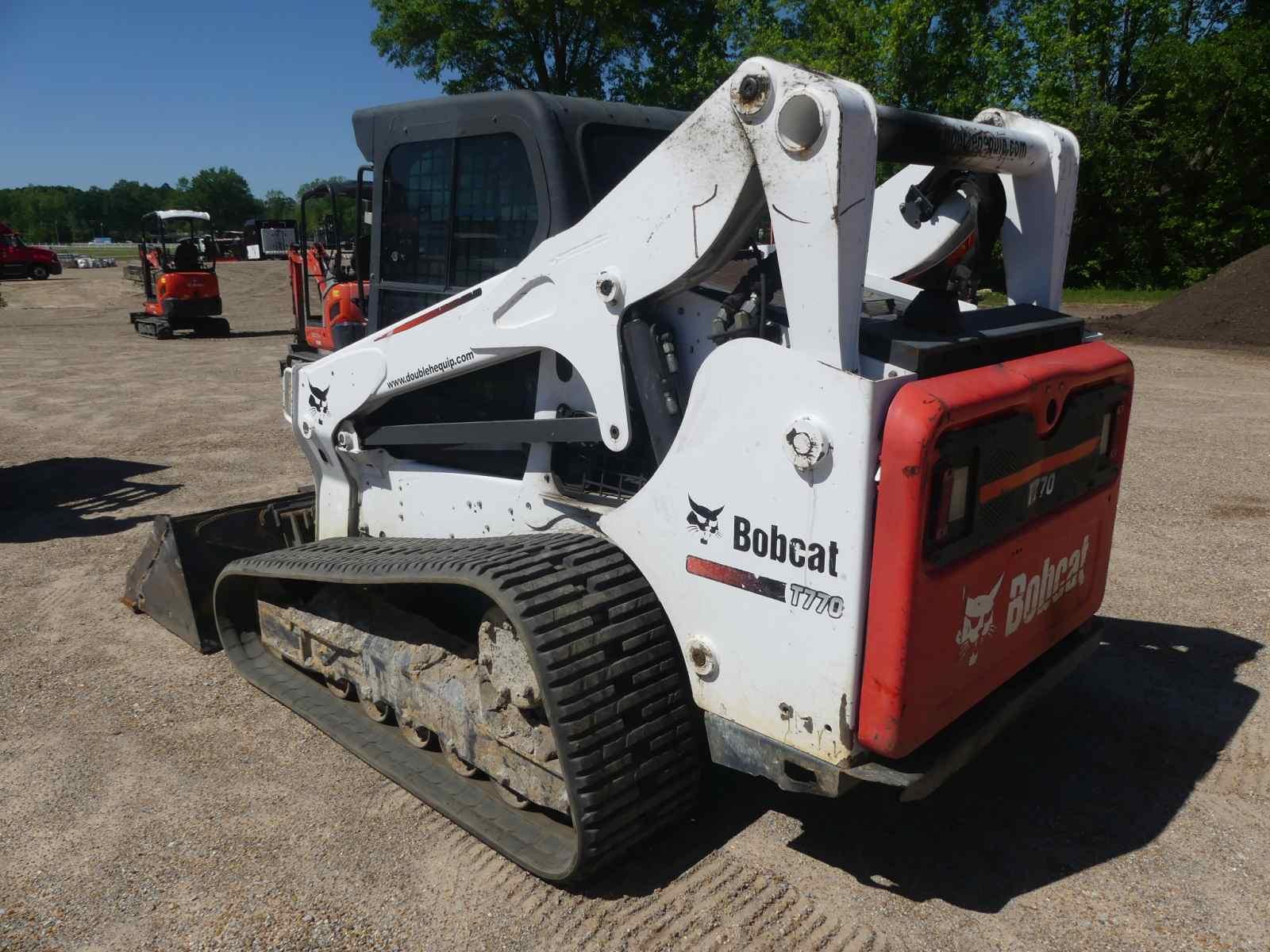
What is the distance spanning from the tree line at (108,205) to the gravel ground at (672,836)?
366 feet

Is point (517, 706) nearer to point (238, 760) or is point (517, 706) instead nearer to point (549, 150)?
point (238, 760)

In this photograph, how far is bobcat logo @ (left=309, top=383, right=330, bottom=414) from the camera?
14.1ft

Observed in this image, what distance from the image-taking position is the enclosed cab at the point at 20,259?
33312 mm

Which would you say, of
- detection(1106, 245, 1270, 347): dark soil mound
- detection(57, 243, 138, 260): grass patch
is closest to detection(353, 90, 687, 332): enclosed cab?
detection(1106, 245, 1270, 347): dark soil mound

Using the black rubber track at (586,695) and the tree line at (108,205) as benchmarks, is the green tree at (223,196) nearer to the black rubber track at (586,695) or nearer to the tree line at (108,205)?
the tree line at (108,205)

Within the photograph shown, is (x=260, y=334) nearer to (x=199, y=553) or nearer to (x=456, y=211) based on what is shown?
(x=199, y=553)

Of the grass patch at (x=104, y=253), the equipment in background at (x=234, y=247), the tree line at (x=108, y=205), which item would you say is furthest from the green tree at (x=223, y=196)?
the equipment in background at (x=234, y=247)

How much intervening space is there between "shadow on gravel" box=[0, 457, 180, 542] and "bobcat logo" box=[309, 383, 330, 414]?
10.4 ft

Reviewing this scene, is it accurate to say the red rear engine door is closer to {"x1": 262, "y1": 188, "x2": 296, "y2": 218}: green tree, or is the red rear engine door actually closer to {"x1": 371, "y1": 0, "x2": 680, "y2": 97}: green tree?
{"x1": 371, "y1": 0, "x2": 680, "y2": 97}: green tree

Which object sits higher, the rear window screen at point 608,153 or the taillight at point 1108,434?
the rear window screen at point 608,153

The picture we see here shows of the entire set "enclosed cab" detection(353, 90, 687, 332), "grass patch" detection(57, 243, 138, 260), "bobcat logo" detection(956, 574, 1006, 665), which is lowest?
"bobcat logo" detection(956, 574, 1006, 665)

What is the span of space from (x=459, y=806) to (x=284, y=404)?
2341 millimetres

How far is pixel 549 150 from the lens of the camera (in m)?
3.43

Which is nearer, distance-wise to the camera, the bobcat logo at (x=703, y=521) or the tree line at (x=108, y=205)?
the bobcat logo at (x=703, y=521)
